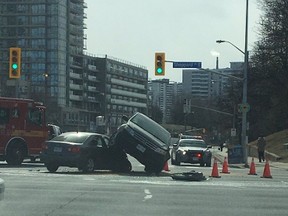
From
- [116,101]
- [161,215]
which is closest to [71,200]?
[161,215]

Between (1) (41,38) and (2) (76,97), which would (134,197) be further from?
(2) (76,97)

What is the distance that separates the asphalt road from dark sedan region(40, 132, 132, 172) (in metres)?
2.46

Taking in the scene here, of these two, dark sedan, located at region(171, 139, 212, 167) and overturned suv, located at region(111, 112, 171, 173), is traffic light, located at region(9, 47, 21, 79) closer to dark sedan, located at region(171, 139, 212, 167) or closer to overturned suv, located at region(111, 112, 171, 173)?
overturned suv, located at region(111, 112, 171, 173)

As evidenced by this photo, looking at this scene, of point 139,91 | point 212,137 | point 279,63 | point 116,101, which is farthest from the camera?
point 139,91

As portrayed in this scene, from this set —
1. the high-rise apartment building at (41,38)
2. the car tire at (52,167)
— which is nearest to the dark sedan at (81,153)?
the car tire at (52,167)

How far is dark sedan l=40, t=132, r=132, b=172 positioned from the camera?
2206 centimetres

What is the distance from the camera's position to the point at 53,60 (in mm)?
154250

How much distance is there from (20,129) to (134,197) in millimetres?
13554

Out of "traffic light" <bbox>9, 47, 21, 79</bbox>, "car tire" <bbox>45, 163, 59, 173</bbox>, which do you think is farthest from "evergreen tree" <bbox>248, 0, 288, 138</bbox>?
"car tire" <bbox>45, 163, 59, 173</bbox>

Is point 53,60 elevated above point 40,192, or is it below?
above

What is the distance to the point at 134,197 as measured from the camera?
554 inches

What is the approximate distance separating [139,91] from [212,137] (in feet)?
228

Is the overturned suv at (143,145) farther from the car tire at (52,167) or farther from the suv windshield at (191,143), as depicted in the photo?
the suv windshield at (191,143)

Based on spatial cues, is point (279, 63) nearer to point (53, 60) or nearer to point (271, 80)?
point (271, 80)
